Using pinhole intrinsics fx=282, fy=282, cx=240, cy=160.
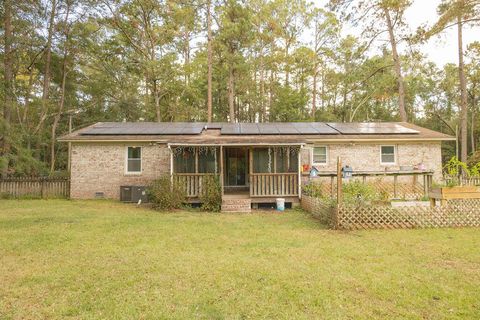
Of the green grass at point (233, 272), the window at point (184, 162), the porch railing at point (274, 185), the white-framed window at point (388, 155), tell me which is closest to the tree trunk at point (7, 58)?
the window at point (184, 162)

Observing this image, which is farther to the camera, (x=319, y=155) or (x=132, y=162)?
(x=319, y=155)

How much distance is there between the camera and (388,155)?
14.3m

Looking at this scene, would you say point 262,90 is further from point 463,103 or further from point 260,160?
point 463,103

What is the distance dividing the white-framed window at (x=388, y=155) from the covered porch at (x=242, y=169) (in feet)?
15.2

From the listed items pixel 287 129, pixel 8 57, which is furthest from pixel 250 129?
pixel 8 57

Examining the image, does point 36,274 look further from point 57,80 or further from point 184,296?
point 57,80

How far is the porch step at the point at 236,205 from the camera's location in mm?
11055

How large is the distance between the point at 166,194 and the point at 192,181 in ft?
4.25

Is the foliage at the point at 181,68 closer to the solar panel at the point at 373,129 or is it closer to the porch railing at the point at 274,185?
the solar panel at the point at 373,129

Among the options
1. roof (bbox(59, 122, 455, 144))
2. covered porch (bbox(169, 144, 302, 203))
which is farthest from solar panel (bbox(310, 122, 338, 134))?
covered porch (bbox(169, 144, 302, 203))

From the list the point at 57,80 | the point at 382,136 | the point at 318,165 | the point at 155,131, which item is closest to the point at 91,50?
the point at 57,80

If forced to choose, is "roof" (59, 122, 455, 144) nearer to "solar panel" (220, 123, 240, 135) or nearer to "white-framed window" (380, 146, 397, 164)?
"solar panel" (220, 123, 240, 135)

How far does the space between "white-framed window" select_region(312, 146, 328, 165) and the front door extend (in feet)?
11.3

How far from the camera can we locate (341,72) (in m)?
30.5
